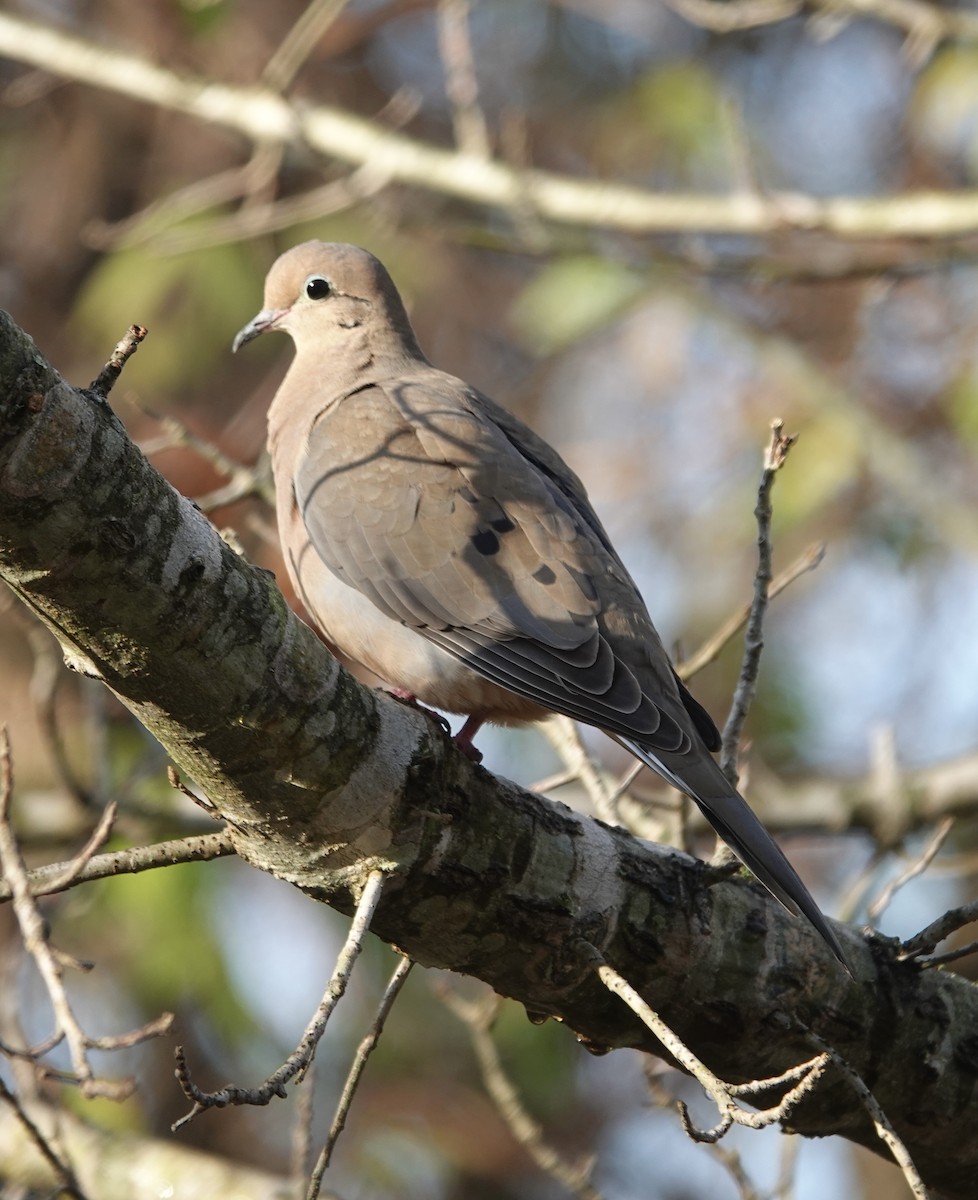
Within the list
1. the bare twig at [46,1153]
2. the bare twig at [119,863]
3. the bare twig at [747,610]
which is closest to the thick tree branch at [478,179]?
the bare twig at [747,610]

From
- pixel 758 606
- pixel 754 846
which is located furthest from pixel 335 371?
pixel 754 846

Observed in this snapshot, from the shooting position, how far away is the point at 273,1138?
5.82 metres

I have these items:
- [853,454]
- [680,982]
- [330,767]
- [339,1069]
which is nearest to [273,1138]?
[339,1069]

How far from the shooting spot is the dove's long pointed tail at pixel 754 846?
2471mm

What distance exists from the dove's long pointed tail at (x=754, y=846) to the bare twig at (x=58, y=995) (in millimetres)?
1052

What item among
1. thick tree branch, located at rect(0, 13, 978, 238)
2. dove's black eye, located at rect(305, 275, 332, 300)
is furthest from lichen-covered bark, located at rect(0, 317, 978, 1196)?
thick tree branch, located at rect(0, 13, 978, 238)

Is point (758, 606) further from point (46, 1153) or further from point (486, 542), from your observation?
point (46, 1153)

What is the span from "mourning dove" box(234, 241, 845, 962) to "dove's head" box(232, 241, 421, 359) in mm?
509

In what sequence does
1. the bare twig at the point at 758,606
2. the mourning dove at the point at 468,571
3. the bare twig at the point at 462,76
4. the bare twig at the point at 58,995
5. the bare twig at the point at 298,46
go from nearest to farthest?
1. the bare twig at the point at 58,995
2. the bare twig at the point at 758,606
3. the mourning dove at the point at 468,571
4. the bare twig at the point at 462,76
5. the bare twig at the point at 298,46

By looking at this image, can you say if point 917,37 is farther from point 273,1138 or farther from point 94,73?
point 273,1138

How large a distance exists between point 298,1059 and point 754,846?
1.02m

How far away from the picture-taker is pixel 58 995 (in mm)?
1693

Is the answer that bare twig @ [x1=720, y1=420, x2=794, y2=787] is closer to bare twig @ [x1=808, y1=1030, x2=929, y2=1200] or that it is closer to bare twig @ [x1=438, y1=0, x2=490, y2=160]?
bare twig @ [x1=808, y1=1030, x2=929, y2=1200]

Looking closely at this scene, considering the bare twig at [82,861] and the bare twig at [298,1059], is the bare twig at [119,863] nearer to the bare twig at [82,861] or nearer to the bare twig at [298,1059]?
the bare twig at [82,861]
